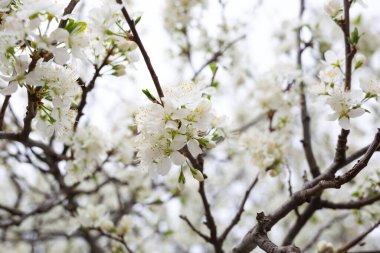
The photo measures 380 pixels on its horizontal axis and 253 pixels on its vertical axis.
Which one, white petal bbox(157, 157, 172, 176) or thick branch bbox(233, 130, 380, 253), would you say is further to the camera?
white petal bbox(157, 157, 172, 176)

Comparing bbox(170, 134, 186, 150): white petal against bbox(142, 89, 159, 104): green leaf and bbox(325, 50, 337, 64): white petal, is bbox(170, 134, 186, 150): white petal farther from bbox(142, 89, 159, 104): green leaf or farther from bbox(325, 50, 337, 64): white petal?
bbox(325, 50, 337, 64): white petal

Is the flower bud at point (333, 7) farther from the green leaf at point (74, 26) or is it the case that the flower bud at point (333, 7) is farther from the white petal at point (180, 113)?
the green leaf at point (74, 26)

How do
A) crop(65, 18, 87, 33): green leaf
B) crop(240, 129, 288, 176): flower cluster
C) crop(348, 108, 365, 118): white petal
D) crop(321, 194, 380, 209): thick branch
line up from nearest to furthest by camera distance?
crop(65, 18, 87, 33): green leaf, crop(348, 108, 365, 118): white petal, crop(321, 194, 380, 209): thick branch, crop(240, 129, 288, 176): flower cluster

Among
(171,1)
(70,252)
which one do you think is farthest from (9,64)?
(70,252)

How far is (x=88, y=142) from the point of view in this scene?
2.42m

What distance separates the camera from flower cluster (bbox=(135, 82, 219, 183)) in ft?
4.30

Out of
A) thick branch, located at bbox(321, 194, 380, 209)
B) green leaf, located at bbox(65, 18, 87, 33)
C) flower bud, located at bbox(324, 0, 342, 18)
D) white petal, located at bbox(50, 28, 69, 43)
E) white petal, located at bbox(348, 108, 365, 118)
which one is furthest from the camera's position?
thick branch, located at bbox(321, 194, 380, 209)

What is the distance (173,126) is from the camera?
1302mm

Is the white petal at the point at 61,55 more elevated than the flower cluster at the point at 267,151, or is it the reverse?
the flower cluster at the point at 267,151

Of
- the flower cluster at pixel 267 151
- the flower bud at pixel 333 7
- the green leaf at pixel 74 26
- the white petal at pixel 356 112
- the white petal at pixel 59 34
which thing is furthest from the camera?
the flower cluster at pixel 267 151

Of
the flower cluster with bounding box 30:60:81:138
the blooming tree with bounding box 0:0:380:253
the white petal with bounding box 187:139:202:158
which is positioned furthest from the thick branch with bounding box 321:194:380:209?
the flower cluster with bounding box 30:60:81:138

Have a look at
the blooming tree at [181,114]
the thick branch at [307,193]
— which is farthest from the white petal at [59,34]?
the thick branch at [307,193]

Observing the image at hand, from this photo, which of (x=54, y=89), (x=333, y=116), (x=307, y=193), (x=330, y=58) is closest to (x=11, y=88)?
(x=54, y=89)

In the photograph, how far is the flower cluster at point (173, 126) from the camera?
1311mm
